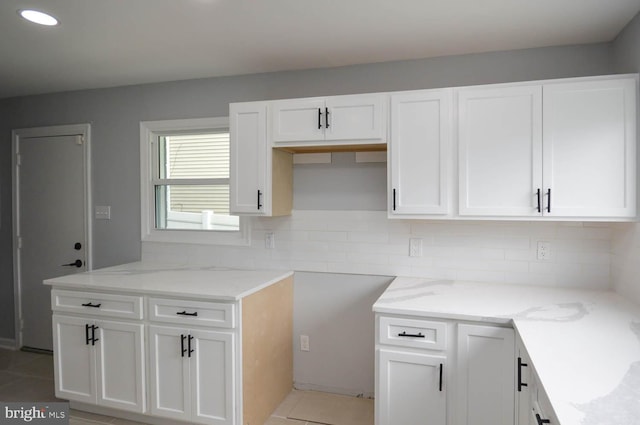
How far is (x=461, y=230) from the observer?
273 centimetres

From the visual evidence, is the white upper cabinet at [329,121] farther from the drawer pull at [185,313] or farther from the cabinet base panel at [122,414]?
the cabinet base panel at [122,414]

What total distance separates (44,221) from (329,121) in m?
3.00

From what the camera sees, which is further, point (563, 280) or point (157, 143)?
point (157, 143)

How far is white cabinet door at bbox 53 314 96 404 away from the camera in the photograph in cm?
265

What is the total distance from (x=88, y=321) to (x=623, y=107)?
3.38 metres

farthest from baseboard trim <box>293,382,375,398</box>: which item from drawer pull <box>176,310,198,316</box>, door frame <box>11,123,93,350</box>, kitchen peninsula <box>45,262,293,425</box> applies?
door frame <box>11,123,93,350</box>

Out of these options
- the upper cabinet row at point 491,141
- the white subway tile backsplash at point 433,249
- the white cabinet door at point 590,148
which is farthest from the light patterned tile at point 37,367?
the white cabinet door at point 590,148

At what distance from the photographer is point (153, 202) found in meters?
3.50

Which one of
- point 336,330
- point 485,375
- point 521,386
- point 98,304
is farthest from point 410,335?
point 98,304

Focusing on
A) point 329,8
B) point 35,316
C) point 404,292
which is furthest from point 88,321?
point 329,8

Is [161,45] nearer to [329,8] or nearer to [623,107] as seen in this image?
[329,8]

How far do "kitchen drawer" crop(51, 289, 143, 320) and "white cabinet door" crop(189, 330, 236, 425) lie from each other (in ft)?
1.42

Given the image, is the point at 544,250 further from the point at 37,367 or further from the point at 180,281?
the point at 37,367

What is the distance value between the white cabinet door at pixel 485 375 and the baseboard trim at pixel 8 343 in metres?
4.13
